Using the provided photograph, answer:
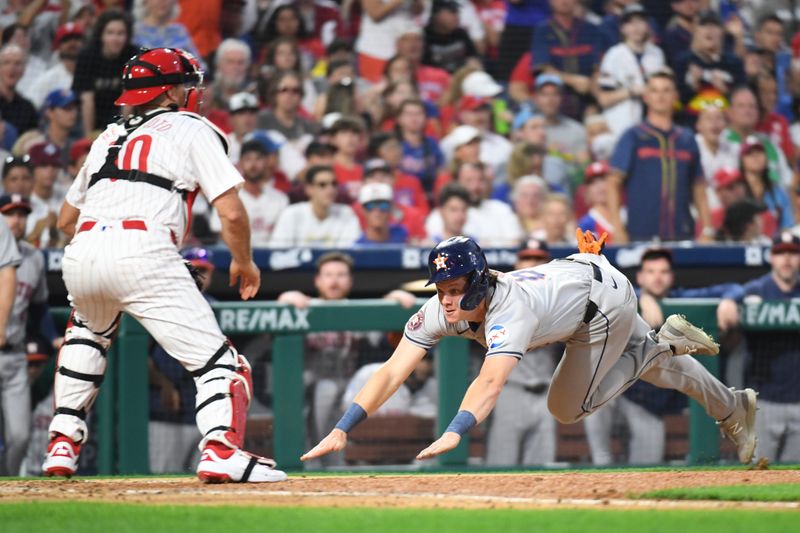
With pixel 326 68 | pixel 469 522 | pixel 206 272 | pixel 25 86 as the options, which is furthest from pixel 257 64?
pixel 469 522

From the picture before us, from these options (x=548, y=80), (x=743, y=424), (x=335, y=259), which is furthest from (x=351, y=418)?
(x=548, y=80)

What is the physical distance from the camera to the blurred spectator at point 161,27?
33.5ft

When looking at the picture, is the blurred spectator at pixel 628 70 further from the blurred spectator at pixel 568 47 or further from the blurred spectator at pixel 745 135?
the blurred spectator at pixel 745 135

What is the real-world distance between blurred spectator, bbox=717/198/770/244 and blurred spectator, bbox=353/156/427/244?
91.5 inches

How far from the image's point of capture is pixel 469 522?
4.15 m

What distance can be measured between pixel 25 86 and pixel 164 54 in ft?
16.3

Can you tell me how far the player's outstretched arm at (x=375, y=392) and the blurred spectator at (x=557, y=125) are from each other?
5.46m

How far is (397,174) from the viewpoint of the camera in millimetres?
9891

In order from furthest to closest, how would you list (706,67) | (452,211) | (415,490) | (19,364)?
(706,67)
(452,211)
(19,364)
(415,490)

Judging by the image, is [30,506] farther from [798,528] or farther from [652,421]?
[652,421]

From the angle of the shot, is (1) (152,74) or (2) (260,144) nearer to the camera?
(1) (152,74)

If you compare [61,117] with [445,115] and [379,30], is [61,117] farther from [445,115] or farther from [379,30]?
[445,115]

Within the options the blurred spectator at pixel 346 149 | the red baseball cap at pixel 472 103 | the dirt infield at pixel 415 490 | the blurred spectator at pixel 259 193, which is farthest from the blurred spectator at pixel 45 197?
the dirt infield at pixel 415 490

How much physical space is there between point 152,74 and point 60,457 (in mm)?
1589
